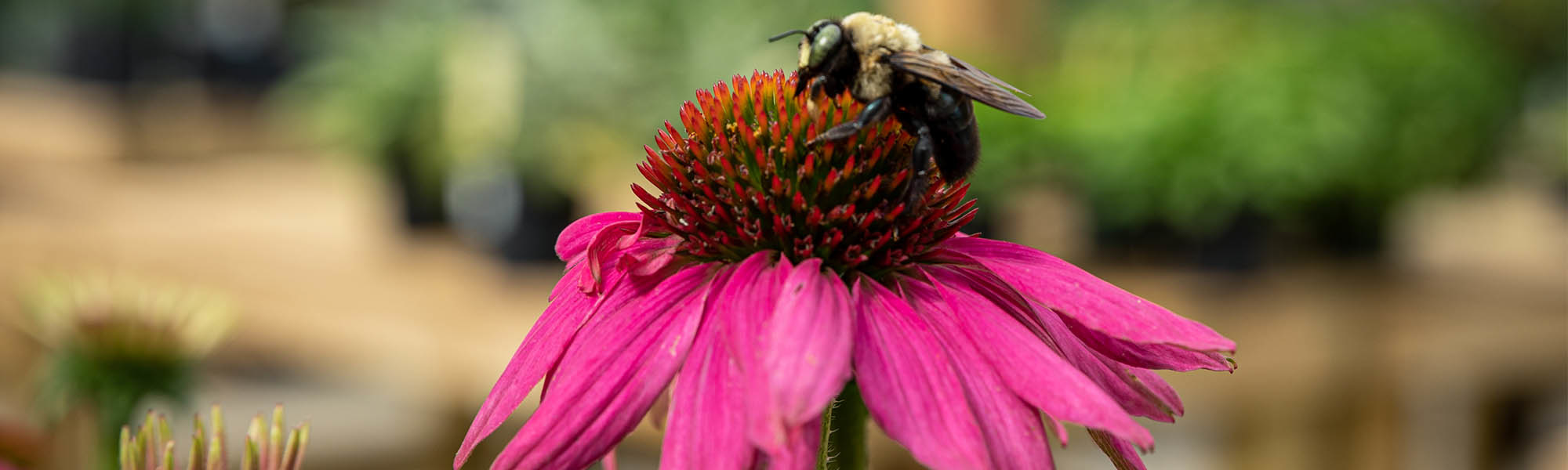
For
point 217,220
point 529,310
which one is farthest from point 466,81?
point 217,220

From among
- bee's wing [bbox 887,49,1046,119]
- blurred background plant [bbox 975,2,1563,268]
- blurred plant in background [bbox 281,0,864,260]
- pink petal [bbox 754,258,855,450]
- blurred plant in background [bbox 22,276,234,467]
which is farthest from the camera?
blurred plant in background [bbox 281,0,864,260]

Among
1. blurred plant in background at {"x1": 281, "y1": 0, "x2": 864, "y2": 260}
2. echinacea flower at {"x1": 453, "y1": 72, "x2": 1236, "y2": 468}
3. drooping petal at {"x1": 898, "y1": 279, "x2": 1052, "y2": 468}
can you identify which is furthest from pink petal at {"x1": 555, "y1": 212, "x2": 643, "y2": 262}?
blurred plant in background at {"x1": 281, "y1": 0, "x2": 864, "y2": 260}

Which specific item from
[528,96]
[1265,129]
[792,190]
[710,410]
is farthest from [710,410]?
[528,96]

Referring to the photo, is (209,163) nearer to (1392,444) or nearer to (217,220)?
(217,220)

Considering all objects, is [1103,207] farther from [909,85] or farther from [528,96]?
Result: [909,85]

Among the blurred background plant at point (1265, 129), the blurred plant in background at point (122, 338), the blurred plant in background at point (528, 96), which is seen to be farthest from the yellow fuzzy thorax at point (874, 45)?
the blurred plant in background at point (528, 96)

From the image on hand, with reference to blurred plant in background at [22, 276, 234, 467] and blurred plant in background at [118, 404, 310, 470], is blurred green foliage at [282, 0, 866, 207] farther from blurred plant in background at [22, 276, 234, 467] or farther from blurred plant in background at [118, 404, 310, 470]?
blurred plant in background at [118, 404, 310, 470]
